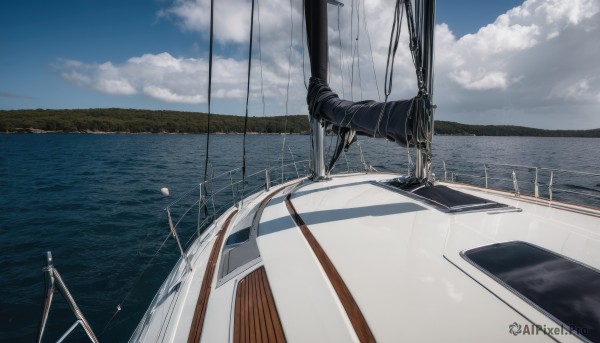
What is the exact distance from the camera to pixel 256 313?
6.32 ft

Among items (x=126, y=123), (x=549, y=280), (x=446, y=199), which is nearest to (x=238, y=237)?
(x=446, y=199)

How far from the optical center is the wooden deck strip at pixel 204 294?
6.34 feet

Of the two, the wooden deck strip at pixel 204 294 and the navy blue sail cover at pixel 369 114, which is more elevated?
the navy blue sail cover at pixel 369 114

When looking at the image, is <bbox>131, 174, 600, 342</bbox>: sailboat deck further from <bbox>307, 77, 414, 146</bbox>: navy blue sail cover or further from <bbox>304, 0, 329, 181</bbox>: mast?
<bbox>304, 0, 329, 181</bbox>: mast

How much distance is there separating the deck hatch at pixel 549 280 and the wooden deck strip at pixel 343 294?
3.44 ft

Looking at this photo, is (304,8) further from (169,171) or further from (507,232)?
(169,171)

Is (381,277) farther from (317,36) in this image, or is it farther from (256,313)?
(317,36)

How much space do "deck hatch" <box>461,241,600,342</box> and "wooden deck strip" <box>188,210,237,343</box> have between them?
2.15 metres

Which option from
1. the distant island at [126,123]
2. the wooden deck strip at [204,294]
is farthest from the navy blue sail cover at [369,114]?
the distant island at [126,123]

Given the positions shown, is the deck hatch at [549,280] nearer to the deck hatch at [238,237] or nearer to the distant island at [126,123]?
the deck hatch at [238,237]

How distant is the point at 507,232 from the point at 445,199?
99 cm

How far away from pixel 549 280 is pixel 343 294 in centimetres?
141

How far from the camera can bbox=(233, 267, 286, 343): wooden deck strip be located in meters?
1.72

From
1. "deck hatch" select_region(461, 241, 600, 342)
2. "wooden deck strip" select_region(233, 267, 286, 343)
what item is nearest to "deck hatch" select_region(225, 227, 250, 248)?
"wooden deck strip" select_region(233, 267, 286, 343)
